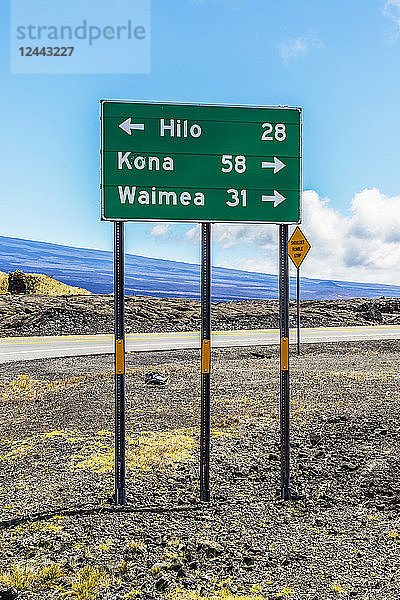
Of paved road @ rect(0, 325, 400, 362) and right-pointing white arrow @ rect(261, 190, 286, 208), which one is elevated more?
right-pointing white arrow @ rect(261, 190, 286, 208)

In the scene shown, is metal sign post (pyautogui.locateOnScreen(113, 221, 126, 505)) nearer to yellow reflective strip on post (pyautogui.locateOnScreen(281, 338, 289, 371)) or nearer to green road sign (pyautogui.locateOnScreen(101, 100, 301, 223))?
green road sign (pyautogui.locateOnScreen(101, 100, 301, 223))

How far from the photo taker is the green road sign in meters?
4.31

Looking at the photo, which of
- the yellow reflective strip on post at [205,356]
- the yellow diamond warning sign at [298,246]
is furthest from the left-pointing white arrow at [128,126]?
the yellow diamond warning sign at [298,246]

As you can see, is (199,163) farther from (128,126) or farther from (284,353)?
(284,353)

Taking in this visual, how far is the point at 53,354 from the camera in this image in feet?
47.2

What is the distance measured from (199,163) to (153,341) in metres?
13.1

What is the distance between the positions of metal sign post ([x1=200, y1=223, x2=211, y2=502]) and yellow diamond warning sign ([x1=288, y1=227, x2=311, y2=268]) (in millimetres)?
7948

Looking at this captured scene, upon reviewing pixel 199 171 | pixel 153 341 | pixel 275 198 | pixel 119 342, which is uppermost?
pixel 199 171

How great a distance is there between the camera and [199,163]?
14.4 feet

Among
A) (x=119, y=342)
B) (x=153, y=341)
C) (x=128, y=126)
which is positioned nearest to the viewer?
(x=128, y=126)

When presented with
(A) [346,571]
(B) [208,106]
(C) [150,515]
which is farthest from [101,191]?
(A) [346,571]

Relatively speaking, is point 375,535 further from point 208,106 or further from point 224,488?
point 208,106

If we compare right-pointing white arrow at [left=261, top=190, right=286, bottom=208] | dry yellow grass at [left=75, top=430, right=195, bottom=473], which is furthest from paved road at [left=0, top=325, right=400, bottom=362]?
right-pointing white arrow at [left=261, top=190, right=286, bottom=208]

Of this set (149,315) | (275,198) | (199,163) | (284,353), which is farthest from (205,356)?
(149,315)
